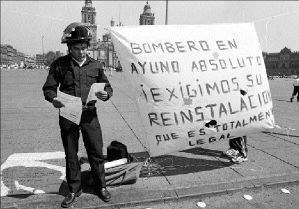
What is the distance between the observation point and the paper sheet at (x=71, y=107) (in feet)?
10.6

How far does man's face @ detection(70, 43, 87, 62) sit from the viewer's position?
3270 mm

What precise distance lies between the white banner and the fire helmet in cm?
38

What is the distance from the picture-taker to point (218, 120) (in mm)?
3799

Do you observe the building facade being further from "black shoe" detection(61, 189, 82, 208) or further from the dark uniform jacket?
"black shoe" detection(61, 189, 82, 208)

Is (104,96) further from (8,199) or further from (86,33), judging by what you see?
(8,199)

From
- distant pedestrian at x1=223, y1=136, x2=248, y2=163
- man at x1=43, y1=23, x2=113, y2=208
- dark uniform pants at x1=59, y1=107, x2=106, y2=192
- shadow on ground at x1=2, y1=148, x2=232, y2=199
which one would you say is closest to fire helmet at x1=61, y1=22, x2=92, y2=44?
man at x1=43, y1=23, x2=113, y2=208

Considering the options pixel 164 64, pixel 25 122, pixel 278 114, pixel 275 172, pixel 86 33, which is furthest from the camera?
pixel 278 114

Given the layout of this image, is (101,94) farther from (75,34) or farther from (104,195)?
(104,195)

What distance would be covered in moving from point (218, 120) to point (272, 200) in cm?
118

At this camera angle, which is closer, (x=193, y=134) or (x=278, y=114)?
(x=193, y=134)

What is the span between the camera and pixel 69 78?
3299 mm

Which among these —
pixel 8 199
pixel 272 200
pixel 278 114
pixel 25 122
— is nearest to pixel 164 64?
pixel 272 200

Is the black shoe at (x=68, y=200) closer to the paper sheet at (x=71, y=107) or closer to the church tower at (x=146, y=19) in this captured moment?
the paper sheet at (x=71, y=107)

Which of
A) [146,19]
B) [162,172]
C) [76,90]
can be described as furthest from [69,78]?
[146,19]
